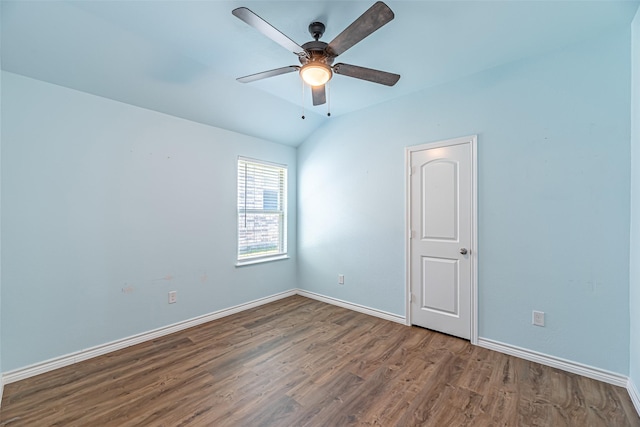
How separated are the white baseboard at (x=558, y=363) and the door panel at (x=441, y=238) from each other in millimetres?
251

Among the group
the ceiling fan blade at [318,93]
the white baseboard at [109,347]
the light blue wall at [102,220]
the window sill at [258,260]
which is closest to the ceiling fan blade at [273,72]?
the ceiling fan blade at [318,93]

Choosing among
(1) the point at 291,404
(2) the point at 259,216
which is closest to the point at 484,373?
(1) the point at 291,404

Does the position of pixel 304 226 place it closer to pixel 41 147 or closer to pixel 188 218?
pixel 188 218

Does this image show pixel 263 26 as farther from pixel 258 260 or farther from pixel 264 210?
pixel 258 260

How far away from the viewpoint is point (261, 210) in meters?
3.92

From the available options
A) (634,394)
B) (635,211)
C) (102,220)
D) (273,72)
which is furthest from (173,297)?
(635,211)

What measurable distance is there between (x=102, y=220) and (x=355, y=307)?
304 cm

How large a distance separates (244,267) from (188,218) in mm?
1011

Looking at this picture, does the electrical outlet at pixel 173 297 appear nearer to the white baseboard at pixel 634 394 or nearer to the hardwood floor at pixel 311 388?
the hardwood floor at pixel 311 388

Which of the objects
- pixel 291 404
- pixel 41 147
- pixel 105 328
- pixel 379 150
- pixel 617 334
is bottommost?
pixel 291 404

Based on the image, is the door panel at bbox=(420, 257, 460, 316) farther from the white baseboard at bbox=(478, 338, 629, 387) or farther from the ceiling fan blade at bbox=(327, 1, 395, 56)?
the ceiling fan blade at bbox=(327, 1, 395, 56)

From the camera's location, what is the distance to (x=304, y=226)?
4.28 metres

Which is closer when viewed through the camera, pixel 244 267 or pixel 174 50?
pixel 174 50

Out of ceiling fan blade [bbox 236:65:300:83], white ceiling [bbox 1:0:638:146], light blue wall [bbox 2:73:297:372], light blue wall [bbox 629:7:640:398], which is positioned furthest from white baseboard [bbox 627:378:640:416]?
light blue wall [bbox 2:73:297:372]
